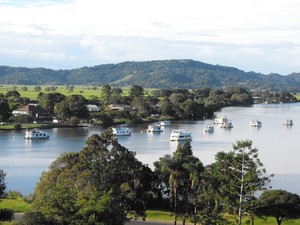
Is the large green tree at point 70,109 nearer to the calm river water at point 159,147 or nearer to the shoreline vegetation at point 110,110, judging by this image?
the shoreline vegetation at point 110,110

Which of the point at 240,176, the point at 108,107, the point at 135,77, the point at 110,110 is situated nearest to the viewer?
the point at 240,176

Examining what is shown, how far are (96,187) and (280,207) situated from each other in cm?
595

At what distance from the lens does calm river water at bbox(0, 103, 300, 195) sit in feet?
86.4

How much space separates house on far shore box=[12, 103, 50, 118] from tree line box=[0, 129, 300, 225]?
3618 cm

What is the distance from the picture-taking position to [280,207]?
54.4 ft

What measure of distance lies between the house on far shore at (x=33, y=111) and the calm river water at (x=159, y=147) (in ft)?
22.2

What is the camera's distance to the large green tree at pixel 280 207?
16516 mm

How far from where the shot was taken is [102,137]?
16188 millimetres

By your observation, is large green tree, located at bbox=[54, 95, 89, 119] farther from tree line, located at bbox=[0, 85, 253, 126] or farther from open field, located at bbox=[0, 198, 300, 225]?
open field, located at bbox=[0, 198, 300, 225]

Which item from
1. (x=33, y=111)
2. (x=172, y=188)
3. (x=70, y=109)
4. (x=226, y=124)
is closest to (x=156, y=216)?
(x=172, y=188)

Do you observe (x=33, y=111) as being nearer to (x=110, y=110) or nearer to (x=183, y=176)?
(x=110, y=110)

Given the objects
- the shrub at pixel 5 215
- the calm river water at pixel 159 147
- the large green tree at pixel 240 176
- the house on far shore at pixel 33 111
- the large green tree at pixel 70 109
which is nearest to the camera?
the shrub at pixel 5 215

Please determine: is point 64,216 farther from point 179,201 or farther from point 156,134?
point 156,134

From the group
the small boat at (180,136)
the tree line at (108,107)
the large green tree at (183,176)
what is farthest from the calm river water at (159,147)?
the large green tree at (183,176)
